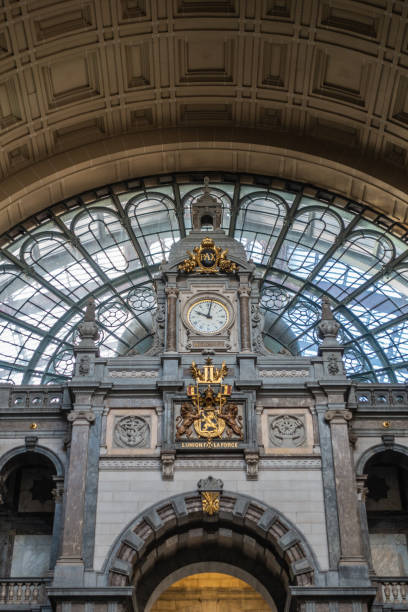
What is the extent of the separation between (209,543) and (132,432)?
12.8 feet

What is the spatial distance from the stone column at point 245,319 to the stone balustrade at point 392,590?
7.70 m

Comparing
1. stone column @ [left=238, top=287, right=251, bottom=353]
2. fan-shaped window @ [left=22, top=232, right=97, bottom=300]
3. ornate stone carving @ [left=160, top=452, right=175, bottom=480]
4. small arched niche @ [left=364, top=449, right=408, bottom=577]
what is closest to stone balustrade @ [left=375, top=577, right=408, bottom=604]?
small arched niche @ [left=364, top=449, right=408, bottom=577]

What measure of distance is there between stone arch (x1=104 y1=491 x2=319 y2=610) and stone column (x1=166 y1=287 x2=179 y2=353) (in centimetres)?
477

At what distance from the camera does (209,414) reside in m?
25.7

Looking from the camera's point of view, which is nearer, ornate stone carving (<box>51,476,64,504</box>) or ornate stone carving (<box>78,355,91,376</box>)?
ornate stone carving (<box>51,476,64,504</box>)

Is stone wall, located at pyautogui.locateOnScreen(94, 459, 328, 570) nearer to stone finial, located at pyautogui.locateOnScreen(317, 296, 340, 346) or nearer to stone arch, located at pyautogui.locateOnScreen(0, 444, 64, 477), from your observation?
stone arch, located at pyautogui.locateOnScreen(0, 444, 64, 477)

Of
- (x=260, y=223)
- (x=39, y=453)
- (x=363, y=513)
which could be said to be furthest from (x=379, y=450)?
(x=260, y=223)

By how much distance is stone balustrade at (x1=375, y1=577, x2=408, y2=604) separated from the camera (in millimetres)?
23562

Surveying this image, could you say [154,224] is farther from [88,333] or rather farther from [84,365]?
[84,365]

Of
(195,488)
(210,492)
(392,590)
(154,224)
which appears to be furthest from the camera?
(154,224)

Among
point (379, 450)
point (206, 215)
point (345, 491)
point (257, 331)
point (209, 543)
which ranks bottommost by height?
point (209, 543)

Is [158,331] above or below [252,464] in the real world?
above

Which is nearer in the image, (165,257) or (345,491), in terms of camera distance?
(345,491)

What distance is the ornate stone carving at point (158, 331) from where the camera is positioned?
27406mm
